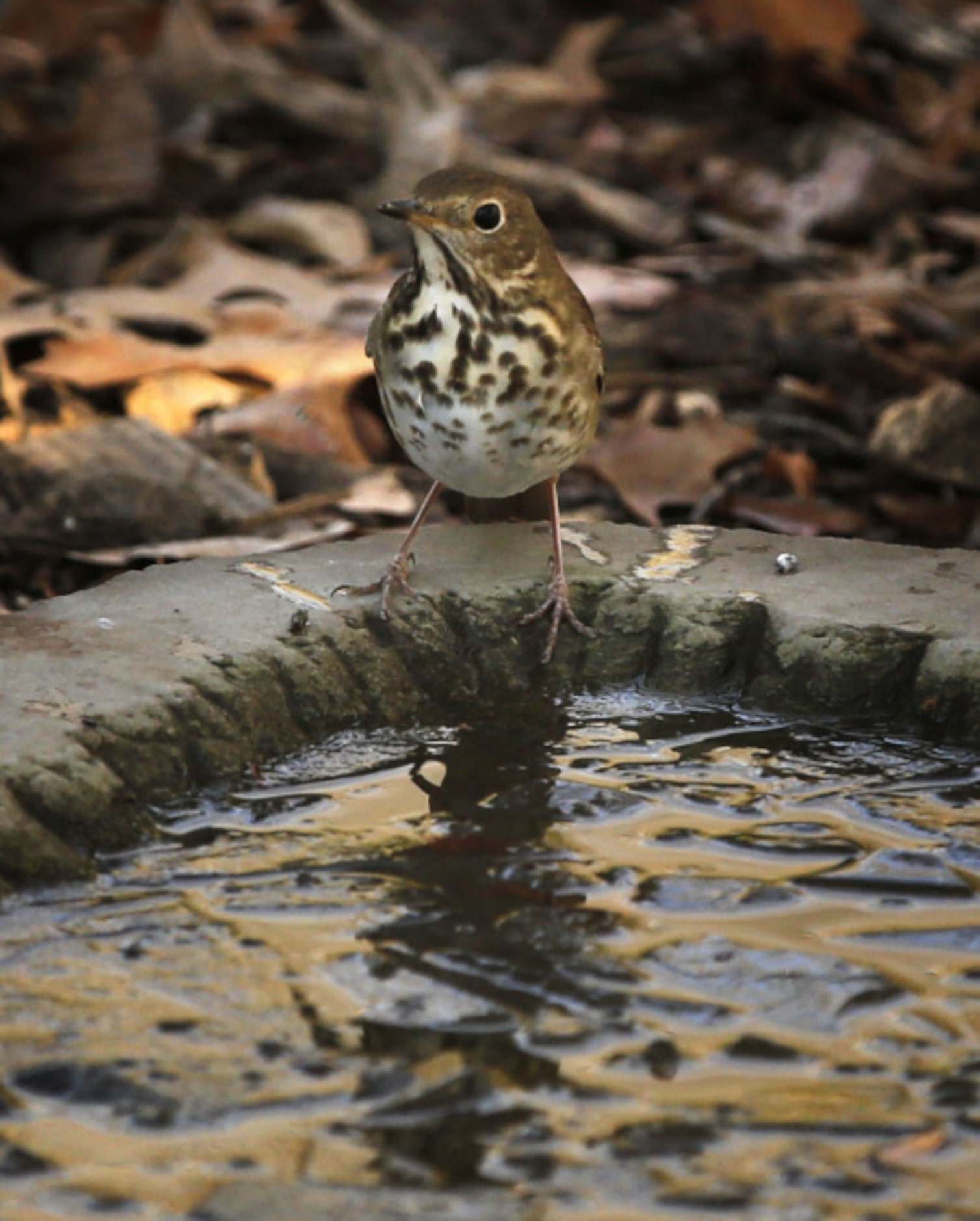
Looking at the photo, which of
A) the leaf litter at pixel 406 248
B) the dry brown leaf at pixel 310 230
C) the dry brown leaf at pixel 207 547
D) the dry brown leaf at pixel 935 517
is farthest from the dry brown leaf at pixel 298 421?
the dry brown leaf at pixel 935 517

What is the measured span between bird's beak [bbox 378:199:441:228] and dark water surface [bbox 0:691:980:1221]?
3.10ft

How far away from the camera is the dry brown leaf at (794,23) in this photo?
24.5 feet

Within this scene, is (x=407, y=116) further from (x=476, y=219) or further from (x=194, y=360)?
(x=476, y=219)

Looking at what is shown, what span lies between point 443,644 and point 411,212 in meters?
0.79

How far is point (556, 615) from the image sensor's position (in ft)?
11.5

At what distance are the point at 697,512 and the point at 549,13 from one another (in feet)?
13.4

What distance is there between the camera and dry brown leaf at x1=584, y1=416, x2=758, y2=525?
503 cm

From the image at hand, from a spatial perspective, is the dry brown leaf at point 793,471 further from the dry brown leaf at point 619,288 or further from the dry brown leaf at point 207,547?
the dry brown leaf at point 207,547

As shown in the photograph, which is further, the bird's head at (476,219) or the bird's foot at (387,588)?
the bird's head at (476,219)

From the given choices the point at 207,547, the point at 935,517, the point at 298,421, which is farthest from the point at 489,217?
the point at 935,517

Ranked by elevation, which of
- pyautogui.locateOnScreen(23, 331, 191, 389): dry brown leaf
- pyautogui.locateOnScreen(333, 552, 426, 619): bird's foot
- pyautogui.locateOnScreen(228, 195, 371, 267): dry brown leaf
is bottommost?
pyautogui.locateOnScreen(333, 552, 426, 619): bird's foot

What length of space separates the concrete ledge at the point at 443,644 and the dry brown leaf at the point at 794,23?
4230 mm

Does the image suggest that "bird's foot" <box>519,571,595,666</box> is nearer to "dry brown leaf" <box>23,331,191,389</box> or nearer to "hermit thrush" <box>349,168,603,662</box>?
"hermit thrush" <box>349,168,603,662</box>

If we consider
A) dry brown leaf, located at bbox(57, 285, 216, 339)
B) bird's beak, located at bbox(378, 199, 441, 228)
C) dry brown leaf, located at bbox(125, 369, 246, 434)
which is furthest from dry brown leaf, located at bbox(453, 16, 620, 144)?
bird's beak, located at bbox(378, 199, 441, 228)
